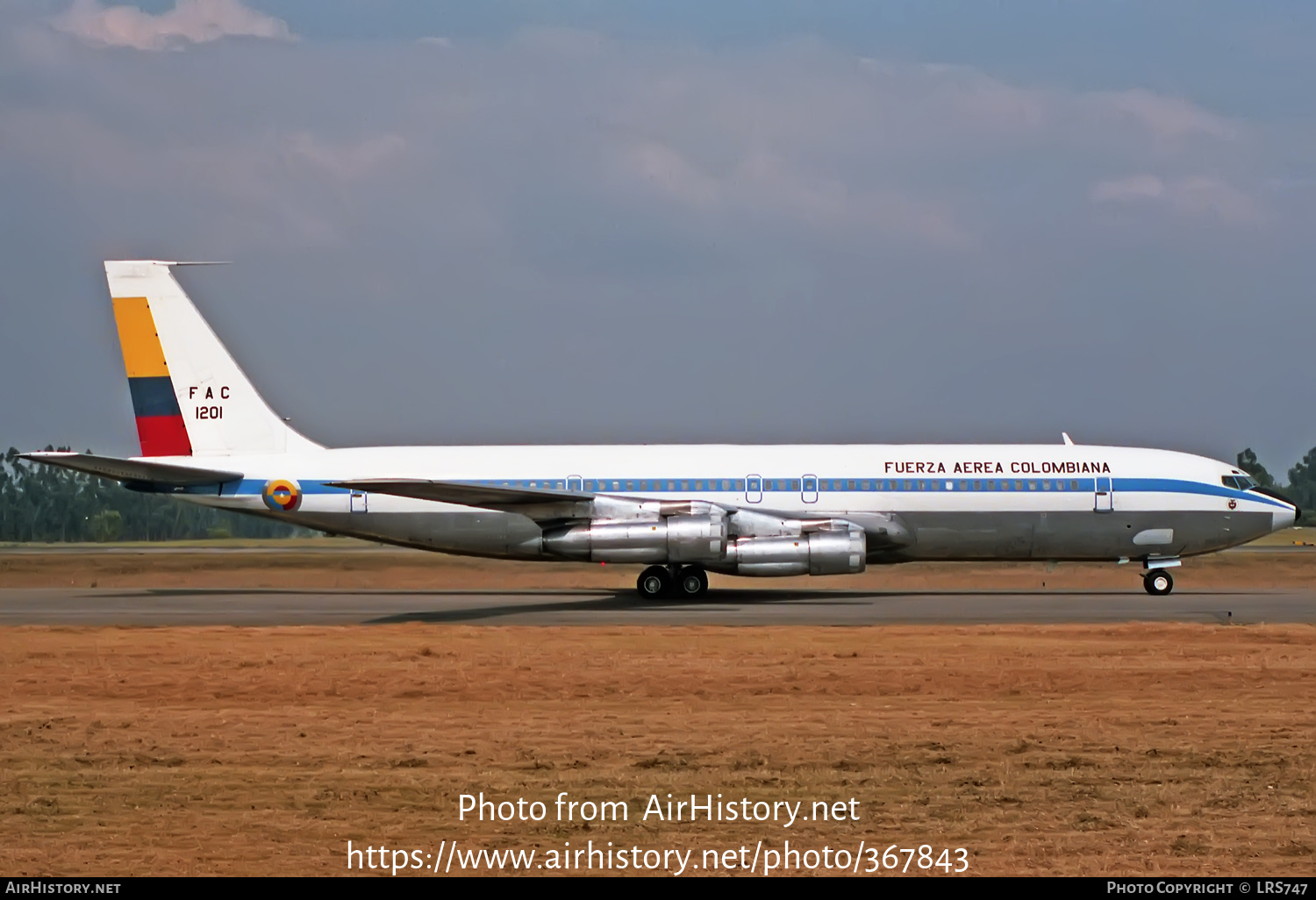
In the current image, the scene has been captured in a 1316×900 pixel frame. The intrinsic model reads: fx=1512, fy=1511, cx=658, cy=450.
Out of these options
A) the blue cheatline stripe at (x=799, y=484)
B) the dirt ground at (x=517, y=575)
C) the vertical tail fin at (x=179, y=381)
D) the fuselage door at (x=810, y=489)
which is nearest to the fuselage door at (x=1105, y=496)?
the blue cheatline stripe at (x=799, y=484)

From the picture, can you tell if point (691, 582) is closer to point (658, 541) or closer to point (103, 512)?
point (658, 541)

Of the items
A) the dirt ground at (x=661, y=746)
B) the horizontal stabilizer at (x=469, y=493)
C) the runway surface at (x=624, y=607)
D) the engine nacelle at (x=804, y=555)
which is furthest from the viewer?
the engine nacelle at (x=804, y=555)

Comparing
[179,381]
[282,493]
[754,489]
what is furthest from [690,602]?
[179,381]

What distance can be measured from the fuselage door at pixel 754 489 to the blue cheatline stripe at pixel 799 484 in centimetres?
2

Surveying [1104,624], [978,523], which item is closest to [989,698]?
[1104,624]

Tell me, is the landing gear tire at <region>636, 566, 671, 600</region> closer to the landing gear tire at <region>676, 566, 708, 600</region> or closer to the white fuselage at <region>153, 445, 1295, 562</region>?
the landing gear tire at <region>676, 566, 708, 600</region>

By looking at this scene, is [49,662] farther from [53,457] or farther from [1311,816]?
[1311,816]

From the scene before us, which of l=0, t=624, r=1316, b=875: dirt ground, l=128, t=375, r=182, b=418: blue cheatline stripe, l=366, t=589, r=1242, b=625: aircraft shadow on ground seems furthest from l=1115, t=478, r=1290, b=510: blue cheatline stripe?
l=128, t=375, r=182, b=418: blue cheatline stripe

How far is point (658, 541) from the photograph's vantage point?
105ft

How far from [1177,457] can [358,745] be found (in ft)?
86.2

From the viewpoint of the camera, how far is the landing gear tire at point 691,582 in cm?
3369

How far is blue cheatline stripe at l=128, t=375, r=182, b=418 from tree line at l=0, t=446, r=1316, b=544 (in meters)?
82.7

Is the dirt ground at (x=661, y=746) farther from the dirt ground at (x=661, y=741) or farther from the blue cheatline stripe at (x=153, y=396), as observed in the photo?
the blue cheatline stripe at (x=153, y=396)

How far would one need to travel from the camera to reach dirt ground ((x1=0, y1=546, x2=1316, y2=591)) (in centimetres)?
3988
